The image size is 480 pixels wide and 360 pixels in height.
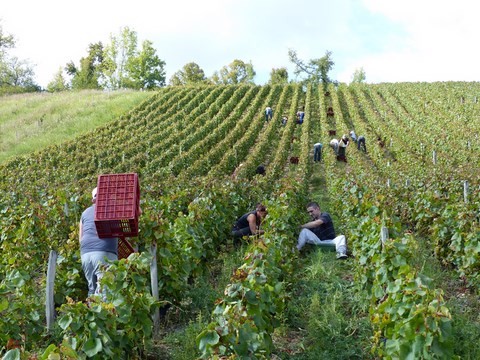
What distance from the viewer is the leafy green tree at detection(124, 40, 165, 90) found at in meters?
63.3

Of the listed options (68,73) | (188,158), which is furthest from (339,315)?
(68,73)

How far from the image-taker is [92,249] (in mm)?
5523

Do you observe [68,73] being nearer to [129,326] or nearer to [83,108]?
[83,108]

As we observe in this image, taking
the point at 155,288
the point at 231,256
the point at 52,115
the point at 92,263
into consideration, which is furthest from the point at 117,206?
the point at 52,115

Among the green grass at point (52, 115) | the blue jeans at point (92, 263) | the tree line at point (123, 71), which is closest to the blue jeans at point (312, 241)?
the blue jeans at point (92, 263)

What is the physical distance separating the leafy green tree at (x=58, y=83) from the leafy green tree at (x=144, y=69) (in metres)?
13.8

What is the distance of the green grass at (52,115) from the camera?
27.8 meters

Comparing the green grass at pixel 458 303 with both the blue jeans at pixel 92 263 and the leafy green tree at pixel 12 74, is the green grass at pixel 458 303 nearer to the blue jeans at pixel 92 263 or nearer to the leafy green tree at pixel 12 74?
the blue jeans at pixel 92 263

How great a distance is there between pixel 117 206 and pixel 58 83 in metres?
74.9

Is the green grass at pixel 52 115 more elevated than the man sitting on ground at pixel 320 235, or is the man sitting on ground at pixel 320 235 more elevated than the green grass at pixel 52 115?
the green grass at pixel 52 115

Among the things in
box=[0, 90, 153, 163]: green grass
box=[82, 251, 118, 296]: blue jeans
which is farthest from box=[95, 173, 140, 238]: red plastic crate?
box=[0, 90, 153, 163]: green grass

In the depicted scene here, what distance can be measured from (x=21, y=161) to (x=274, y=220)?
1822 centimetres

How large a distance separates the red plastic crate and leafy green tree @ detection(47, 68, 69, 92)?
72919mm

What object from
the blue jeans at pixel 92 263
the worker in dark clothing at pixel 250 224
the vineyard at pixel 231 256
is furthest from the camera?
the worker in dark clothing at pixel 250 224
